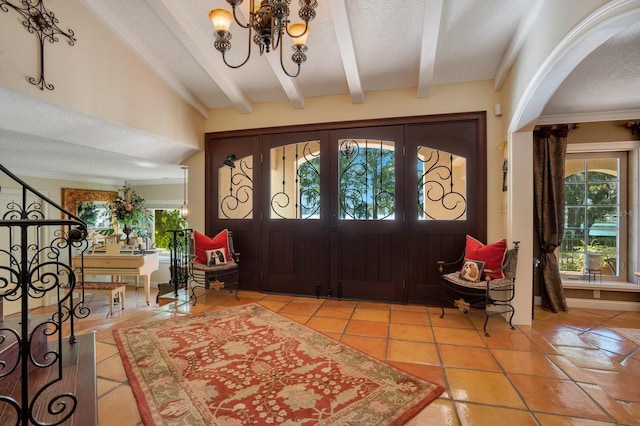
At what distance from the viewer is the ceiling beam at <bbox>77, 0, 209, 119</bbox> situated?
2570 mm

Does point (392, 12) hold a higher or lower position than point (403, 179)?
higher

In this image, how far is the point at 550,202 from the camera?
11.4ft

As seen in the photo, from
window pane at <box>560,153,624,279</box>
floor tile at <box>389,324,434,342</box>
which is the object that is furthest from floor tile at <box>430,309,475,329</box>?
window pane at <box>560,153,624,279</box>

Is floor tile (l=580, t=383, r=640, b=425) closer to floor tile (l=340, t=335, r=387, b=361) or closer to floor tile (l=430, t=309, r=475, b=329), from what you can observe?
floor tile (l=430, t=309, r=475, b=329)

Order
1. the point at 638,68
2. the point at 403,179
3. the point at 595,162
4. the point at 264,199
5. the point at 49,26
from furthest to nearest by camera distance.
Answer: the point at 264,199
the point at 595,162
the point at 403,179
the point at 638,68
the point at 49,26

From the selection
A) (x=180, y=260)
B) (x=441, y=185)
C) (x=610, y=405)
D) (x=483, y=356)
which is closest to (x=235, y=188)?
(x=180, y=260)

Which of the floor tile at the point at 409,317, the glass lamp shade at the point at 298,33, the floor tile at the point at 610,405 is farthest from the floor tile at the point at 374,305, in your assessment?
the glass lamp shade at the point at 298,33

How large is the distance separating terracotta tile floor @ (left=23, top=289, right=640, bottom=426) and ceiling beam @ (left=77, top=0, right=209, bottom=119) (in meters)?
2.68

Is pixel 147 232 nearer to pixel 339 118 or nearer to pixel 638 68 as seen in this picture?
pixel 339 118

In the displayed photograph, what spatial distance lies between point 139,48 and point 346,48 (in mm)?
2171

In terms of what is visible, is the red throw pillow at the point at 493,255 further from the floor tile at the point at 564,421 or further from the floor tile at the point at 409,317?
Result: the floor tile at the point at 564,421

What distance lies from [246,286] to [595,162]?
4.94 metres

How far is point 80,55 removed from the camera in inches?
98.3

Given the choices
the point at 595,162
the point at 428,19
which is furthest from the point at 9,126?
A: the point at 595,162
